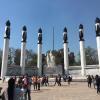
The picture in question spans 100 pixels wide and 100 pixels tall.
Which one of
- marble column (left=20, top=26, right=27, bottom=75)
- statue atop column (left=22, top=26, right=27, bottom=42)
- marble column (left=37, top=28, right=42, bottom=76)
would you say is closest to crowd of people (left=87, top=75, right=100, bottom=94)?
marble column (left=20, top=26, right=27, bottom=75)

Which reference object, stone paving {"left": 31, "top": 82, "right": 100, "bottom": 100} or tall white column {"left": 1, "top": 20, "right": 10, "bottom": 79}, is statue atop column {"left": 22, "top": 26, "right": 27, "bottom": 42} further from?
stone paving {"left": 31, "top": 82, "right": 100, "bottom": 100}

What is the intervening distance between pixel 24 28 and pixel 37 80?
39889 millimetres

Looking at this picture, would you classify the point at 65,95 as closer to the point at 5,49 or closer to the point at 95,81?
the point at 95,81

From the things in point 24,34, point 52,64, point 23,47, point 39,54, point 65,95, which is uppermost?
point 24,34

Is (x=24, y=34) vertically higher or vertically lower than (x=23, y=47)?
higher

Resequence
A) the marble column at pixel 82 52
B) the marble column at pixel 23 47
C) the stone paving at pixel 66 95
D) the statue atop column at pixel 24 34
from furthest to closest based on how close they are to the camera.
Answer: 1. the statue atop column at pixel 24 34
2. the marble column at pixel 23 47
3. the marble column at pixel 82 52
4. the stone paving at pixel 66 95

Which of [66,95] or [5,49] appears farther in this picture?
[5,49]

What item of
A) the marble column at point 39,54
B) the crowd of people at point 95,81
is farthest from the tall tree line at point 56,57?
the crowd of people at point 95,81

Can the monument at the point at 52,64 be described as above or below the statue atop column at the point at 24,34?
below

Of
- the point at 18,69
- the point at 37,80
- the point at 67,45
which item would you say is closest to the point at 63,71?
the point at 67,45

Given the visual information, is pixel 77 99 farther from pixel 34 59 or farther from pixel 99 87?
pixel 34 59

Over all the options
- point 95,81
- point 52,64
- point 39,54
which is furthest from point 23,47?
point 95,81

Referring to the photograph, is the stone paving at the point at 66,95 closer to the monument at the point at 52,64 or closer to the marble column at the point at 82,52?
the monument at the point at 52,64

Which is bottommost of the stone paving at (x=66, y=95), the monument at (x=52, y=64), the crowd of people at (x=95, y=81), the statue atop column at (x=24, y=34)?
the stone paving at (x=66, y=95)
